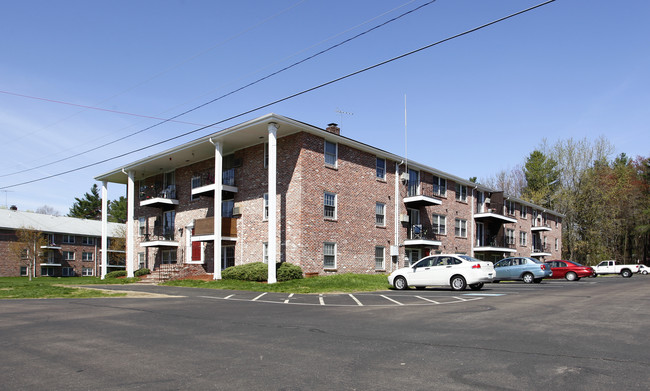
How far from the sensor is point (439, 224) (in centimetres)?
3525

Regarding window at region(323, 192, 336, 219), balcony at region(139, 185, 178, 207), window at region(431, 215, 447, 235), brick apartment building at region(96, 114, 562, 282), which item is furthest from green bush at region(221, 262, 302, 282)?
window at region(431, 215, 447, 235)

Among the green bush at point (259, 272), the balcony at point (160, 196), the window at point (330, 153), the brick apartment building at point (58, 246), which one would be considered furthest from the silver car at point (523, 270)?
the brick apartment building at point (58, 246)

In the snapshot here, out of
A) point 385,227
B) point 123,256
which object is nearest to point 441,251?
point 385,227

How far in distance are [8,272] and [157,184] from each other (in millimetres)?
31186

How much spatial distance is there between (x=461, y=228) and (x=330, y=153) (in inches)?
644

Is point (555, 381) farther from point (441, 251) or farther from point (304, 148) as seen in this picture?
point (441, 251)

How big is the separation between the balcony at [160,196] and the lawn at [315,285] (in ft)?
29.9

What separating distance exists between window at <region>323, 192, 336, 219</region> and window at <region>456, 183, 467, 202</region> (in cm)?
1539

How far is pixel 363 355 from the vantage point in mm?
6844

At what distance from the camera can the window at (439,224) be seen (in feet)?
113

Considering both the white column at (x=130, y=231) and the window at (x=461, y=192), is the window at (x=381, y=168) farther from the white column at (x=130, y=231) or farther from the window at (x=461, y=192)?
the white column at (x=130, y=231)

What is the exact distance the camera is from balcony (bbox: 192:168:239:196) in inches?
1084

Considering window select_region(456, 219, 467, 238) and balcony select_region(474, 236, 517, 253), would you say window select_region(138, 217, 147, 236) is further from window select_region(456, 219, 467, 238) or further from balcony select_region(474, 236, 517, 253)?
balcony select_region(474, 236, 517, 253)

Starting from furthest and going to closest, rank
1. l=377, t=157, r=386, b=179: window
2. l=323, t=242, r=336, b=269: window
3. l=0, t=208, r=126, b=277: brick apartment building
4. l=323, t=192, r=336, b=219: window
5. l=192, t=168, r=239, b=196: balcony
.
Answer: l=0, t=208, r=126, b=277: brick apartment building, l=377, t=157, r=386, b=179: window, l=192, t=168, r=239, b=196: balcony, l=323, t=192, r=336, b=219: window, l=323, t=242, r=336, b=269: window
